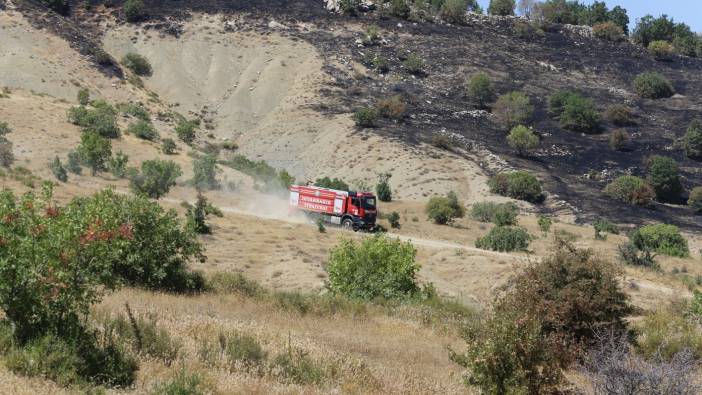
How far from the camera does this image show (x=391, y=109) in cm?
8156

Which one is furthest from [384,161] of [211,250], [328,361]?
[328,361]

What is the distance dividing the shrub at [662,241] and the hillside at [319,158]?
153cm

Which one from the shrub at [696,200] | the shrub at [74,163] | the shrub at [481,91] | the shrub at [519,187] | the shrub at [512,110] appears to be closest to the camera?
the shrub at [74,163]

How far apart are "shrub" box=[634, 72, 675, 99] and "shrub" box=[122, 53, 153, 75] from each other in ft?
211

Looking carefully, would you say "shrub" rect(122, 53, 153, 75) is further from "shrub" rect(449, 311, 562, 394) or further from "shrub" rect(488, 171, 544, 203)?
"shrub" rect(449, 311, 562, 394)

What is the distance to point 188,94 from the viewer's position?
87688 millimetres

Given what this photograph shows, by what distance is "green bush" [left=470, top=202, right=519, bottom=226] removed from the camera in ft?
174

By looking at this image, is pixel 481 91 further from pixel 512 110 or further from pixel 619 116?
pixel 619 116

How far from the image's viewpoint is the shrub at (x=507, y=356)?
34.7 feet

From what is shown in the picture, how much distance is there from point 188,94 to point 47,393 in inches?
3255

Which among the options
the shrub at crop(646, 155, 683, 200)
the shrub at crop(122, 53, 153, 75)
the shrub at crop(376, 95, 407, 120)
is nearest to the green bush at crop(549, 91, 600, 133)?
the shrub at crop(646, 155, 683, 200)

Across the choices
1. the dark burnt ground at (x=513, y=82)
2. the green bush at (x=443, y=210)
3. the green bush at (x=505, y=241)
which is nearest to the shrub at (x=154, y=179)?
the green bush at (x=443, y=210)

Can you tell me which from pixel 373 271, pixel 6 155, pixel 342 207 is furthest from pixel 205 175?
pixel 373 271

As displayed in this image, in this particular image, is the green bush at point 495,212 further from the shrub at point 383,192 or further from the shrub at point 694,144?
the shrub at point 694,144
